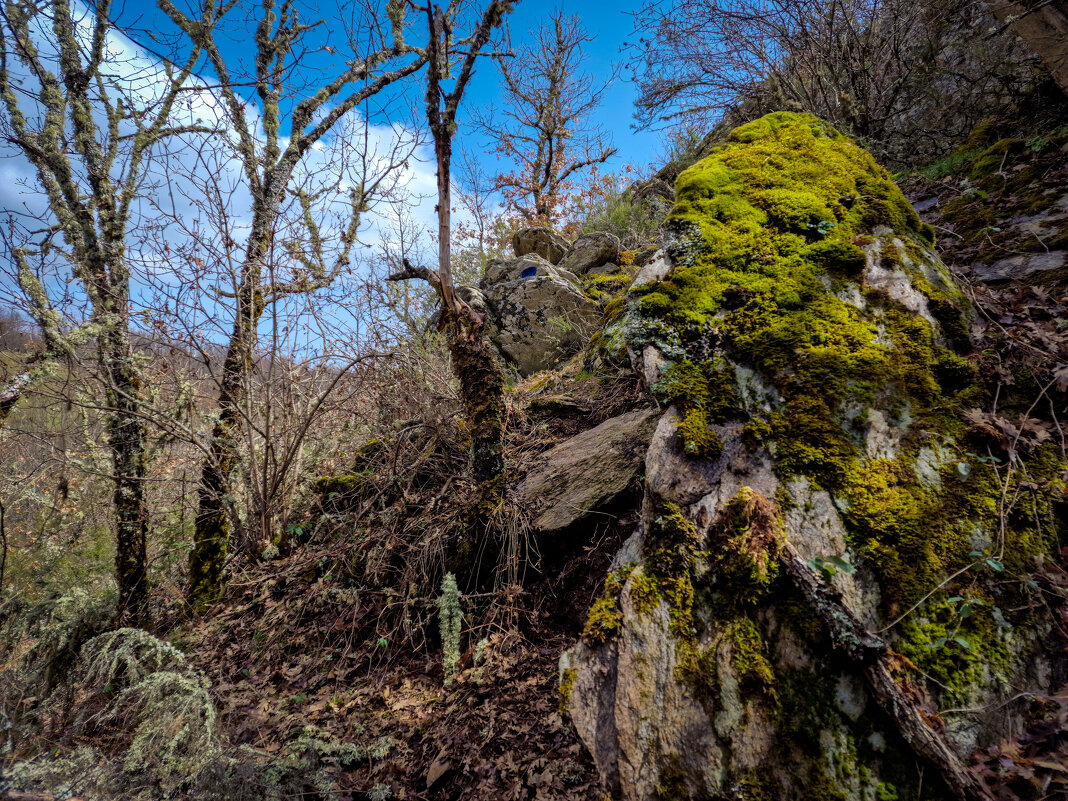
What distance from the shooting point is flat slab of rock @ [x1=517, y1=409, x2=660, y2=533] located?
10.5 ft

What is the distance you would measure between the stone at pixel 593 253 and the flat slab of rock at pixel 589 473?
536 cm

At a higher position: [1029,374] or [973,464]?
[1029,374]

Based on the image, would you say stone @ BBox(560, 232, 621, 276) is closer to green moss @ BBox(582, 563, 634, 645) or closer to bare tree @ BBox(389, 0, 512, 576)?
bare tree @ BBox(389, 0, 512, 576)

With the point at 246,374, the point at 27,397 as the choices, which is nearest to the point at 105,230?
the point at 27,397

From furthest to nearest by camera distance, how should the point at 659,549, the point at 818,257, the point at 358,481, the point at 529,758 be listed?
the point at 358,481 < the point at 818,257 < the point at 529,758 < the point at 659,549

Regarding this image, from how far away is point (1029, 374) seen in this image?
82.7 inches

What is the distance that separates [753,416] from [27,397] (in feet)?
21.4

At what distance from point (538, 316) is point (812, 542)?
5.46m

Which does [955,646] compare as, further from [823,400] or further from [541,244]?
[541,244]

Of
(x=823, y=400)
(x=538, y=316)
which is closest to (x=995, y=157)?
(x=823, y=400)

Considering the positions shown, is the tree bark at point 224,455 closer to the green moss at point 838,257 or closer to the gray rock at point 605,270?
the green moss at point 838,257

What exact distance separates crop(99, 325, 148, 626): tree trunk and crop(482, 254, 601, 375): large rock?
175 inches

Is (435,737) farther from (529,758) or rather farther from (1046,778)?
(1046,778)

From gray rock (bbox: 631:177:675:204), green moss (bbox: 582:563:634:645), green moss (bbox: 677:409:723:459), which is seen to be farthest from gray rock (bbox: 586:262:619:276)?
green moss (bbox: 582:563:634:645)
